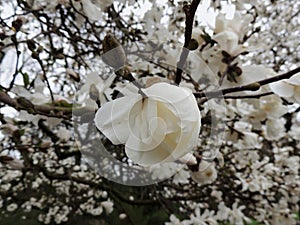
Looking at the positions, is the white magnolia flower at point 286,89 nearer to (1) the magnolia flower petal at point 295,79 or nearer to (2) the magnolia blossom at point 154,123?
(1) the magnolia flower petal at point 295,79

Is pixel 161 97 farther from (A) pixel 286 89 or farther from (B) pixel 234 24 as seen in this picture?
(B) pixel 234 24

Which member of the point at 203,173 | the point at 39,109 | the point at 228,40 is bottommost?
the point at 203,173

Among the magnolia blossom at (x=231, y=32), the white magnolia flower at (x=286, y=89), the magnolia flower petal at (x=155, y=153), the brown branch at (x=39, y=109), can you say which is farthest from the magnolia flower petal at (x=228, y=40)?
the magnolia flower petal at (x=155, y=153)

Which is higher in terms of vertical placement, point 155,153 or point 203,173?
point 155,153

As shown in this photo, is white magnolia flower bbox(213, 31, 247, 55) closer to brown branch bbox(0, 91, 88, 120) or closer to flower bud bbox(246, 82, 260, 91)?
flower bud bbox(246, 82, 260, 91)

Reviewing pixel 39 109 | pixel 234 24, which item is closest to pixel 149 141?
pixel 39 109

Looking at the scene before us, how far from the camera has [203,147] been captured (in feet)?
2.42

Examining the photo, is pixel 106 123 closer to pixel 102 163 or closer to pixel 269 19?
pixel 102 163

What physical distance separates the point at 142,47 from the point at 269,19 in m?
2.70

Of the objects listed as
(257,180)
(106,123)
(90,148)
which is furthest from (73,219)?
(106,123)

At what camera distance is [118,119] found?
38 cm

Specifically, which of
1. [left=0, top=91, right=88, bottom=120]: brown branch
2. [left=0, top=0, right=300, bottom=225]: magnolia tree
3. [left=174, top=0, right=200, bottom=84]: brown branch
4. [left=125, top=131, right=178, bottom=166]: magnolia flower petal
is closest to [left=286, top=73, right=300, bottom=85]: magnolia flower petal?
[left=0, top=0, right=300, bottom=225]: magnolia tree

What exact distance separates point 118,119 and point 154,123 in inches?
1.6

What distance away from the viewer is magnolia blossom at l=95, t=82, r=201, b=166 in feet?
1.18
